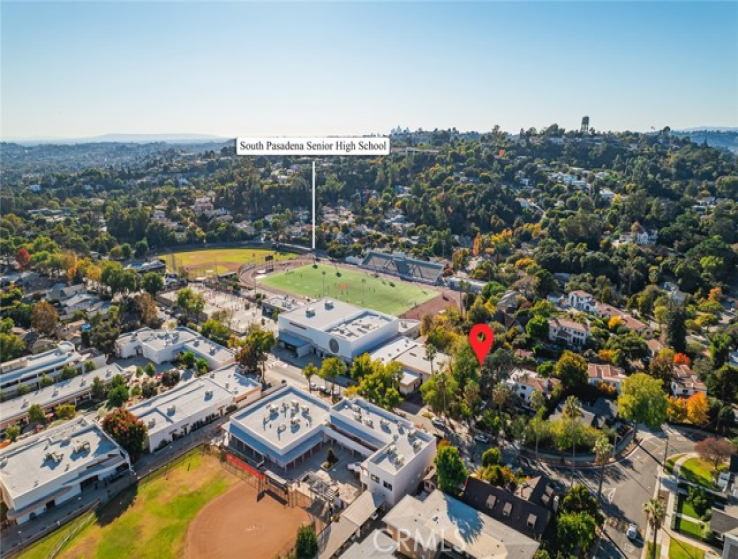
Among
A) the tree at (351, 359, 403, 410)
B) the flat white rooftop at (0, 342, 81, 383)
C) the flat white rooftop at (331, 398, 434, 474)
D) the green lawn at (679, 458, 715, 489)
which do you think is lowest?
the green lawn at (679, 458, 715, 489)

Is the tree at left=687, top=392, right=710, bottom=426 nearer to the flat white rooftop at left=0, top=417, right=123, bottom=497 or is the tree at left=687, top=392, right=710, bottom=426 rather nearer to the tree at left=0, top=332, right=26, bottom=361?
the flat white rooftop at left=0, top=417, right=123, bottom=497

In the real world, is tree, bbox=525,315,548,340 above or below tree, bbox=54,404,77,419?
above

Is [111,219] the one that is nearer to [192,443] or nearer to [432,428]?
[192,443]

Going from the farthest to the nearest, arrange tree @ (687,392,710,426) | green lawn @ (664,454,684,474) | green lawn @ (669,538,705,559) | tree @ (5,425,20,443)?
tree @ (687,392,710,426), tree @ (5,425,20,443), green lawn @ (664,454,684,474), green lawn @ (669,538,705,559)

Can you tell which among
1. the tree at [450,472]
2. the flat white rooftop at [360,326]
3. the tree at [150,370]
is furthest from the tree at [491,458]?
the tree at [150,370]

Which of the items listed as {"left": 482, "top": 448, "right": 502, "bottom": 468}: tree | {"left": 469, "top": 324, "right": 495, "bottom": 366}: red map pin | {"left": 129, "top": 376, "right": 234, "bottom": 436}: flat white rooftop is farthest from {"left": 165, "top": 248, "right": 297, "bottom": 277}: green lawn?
{"left": 482, "top": 448, "right": 502, "bottom": 468}: tree

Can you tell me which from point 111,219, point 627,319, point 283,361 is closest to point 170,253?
point 111,219

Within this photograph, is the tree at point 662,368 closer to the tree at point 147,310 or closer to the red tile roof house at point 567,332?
the red tile roof house at point 567,332
